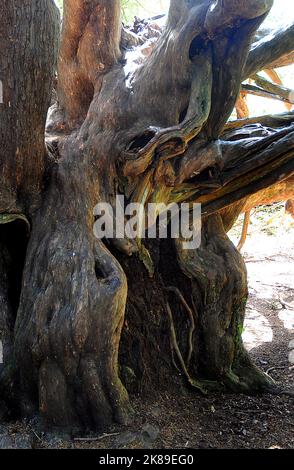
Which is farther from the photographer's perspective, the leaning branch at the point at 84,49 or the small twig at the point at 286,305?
the small twig at the point at 286,305

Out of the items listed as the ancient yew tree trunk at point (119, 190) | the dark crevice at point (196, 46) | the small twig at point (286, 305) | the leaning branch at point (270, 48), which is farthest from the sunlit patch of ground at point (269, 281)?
the dark crevice at point (196, 46)

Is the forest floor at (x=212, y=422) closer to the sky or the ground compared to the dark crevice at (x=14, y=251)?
closer to the ground

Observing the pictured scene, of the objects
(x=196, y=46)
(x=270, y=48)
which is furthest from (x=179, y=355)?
(x=270, y=48)

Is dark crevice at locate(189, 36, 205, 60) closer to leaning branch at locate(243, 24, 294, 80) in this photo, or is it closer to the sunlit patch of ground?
leaning branch at locate(243, 24, 294, 80)

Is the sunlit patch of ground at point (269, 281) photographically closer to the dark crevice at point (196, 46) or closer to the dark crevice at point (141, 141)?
the dark crevice at point (141, 141)

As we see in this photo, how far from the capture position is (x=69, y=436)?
8.25 feet

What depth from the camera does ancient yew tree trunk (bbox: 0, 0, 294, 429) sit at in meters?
2.55

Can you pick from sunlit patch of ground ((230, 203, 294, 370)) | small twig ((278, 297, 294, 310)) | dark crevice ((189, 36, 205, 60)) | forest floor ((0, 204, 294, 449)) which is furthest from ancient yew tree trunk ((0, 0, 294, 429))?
small twig ((278, 297, 294, 310))

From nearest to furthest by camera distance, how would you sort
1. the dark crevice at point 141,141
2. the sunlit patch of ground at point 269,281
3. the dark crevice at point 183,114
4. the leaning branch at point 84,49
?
the dark crevice at point 141,141
the dark crevice at point 183,114
the leaning branch at point 84,49
the sunlit patch of ground at point 269,281

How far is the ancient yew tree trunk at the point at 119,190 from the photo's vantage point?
2555 mm

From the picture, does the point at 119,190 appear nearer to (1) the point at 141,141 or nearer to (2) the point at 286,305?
(1) the point at 141,141

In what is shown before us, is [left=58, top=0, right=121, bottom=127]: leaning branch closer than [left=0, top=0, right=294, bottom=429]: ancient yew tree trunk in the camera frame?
No

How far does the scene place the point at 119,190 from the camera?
3.00 meters

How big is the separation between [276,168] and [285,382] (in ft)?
5.72
